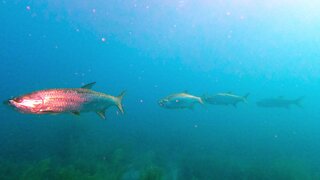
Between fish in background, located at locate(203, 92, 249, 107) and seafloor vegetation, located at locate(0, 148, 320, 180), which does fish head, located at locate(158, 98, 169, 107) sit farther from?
fish in background, located at locate(203, 92, 249, 107)

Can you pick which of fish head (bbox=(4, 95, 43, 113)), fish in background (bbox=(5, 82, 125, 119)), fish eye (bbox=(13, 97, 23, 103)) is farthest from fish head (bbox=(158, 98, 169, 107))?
fish eye (bbox=(13, 97, 23, 103))

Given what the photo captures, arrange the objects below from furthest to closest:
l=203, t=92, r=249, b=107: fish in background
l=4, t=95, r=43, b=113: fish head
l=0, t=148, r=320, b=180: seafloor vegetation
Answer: l=203, t=92, r=249, b=107: fish in background, l=0, t=148, r=320, b=180: seafloor vegetation, l=4, t=95, r=43, b=113: fish head

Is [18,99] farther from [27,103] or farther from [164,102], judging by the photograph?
[164,102]

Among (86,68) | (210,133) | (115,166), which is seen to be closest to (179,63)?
(86,68)

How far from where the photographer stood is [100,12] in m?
78.3

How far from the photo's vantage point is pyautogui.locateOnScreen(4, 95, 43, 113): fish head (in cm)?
449

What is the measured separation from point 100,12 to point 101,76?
59667 millimetres

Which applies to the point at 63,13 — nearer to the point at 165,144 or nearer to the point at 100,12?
the point at 100,12

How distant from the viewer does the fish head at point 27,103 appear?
4492 mm

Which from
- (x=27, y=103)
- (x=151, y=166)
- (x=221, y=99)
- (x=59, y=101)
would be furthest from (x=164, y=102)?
(x=27, y=103)

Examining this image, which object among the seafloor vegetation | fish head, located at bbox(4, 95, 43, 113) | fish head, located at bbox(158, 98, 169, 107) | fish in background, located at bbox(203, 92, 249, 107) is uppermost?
fish in background, located at bbox(203, 92, 249, 107)

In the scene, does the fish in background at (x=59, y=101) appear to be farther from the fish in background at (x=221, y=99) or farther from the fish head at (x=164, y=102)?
the fish in background at (x=221, y=99)

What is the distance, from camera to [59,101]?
489cm

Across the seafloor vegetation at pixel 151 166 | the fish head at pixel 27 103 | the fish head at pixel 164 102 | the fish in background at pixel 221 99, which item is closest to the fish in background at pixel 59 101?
the fish head at pixel 27 103
